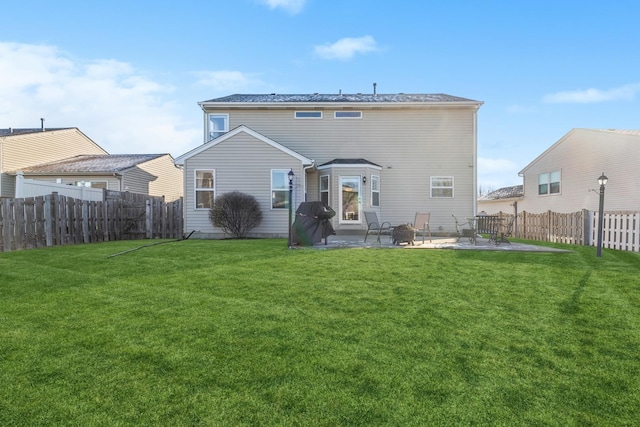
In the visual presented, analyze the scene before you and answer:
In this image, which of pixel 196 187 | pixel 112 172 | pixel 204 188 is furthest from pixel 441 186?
pixel 112 172

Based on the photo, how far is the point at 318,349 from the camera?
300 centimetres

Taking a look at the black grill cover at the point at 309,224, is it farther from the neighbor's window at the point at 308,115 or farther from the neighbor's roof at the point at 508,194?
the neighbor's roof at the point at 508,194

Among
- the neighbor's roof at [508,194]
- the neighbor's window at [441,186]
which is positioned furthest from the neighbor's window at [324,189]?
the neighbor's roof at [508,194]

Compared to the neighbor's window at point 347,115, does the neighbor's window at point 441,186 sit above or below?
below

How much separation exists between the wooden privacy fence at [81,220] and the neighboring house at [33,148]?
41.6 ft

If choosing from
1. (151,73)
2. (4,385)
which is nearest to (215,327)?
(4,385)

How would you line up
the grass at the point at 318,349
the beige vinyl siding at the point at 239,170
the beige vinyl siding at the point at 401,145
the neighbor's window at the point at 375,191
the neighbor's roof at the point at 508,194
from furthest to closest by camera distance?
1. the neighbor's roof at the point at 508,194
2. the beige vinyl siding at the point at 401,145
3. the neighbor's window at the point at 375,191
4. the beige vinyl siding at the point at 239,170
5. the grass at the point at 318,349

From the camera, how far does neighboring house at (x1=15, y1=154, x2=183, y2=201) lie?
20.4 m

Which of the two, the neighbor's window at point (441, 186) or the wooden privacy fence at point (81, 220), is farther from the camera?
the neighbor's window at point (441, 186)

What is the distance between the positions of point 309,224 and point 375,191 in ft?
18.4

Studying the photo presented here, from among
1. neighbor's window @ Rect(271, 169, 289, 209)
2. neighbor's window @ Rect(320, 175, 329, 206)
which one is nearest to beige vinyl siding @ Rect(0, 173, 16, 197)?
neighbor's window @ Rect(271, 169, 289, 209)

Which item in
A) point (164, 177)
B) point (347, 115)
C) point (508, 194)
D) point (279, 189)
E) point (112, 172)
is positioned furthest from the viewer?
point (508, 194)

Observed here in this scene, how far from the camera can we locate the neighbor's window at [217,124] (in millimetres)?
15672

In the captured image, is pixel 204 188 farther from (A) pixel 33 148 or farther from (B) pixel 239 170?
(A) pixel 33 148
